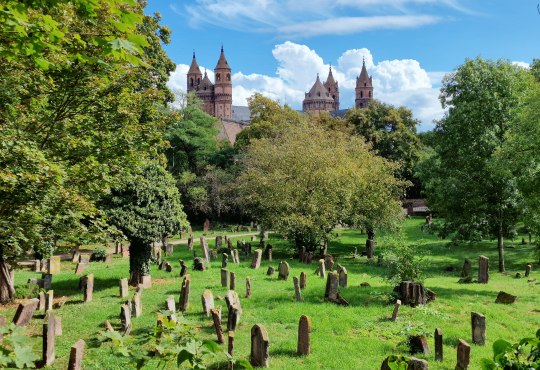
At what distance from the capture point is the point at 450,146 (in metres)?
25.7

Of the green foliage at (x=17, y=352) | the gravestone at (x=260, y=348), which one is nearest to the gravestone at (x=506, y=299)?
the gravestone at (x=260, y=348)

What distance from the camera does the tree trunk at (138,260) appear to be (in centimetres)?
1892

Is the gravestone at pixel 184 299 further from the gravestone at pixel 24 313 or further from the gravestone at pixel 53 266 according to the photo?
the gravestone at pixel 53 266

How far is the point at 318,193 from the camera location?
2773 cm

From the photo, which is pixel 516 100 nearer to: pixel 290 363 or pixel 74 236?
pixel 290 363

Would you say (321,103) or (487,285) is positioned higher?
(321,103)

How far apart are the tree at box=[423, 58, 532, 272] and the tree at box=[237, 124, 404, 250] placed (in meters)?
5.24

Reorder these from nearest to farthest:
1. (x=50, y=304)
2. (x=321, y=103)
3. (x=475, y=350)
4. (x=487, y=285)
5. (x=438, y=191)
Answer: (x=475, y=350)
(x=50, y=304)
(x=487, y=285)
(x=438, y=191)
(x=321, y=103)

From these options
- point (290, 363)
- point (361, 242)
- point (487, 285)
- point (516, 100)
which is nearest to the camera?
point (290, 363)

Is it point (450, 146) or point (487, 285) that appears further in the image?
point (450, 146)

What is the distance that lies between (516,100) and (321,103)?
108 m

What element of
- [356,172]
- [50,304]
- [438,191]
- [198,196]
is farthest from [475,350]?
[198,196]

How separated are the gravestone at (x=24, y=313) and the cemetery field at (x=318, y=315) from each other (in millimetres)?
265

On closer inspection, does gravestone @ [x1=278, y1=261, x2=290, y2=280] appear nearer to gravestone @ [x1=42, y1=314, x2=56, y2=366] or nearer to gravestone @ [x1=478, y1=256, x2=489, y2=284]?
gravestone @ [x1=478, y1=256, x2=489, y2=284]
